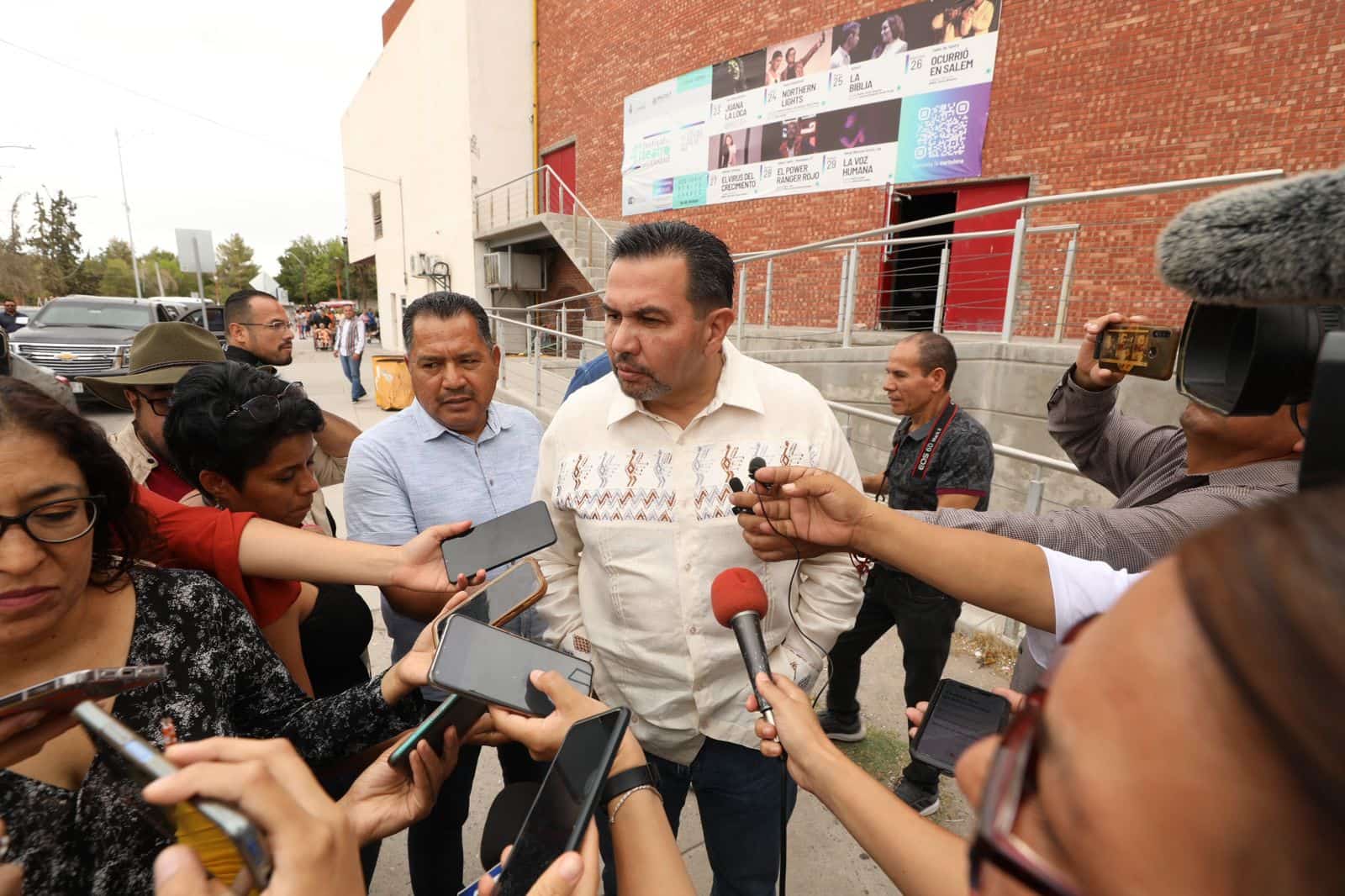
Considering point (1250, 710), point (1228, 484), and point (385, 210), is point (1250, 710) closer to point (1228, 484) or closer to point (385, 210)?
point (1228, 484)

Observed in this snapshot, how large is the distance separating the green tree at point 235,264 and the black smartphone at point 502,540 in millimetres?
72507

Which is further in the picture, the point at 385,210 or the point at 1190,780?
the point at 385,210

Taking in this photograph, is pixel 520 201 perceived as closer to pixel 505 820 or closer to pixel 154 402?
pixel 154 402

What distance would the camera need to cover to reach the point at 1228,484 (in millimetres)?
1311

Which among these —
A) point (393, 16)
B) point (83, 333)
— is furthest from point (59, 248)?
point (83, 333)

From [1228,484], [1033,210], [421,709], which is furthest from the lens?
[1033,210]

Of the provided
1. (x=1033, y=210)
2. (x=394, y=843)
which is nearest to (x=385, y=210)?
(x=1033, y=210)

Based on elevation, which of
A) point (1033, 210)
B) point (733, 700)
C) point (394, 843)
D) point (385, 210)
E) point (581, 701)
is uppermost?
point (385, 210)

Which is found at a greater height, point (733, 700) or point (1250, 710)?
point (1250, 710)

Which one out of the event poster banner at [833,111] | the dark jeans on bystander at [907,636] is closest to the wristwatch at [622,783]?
the dark jeans on bystander at [907,636]

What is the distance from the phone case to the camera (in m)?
1.56

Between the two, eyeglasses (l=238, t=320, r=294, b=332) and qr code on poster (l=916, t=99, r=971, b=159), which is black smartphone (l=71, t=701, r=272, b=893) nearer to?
eyeglasses (l=238, t=320, r=294, b=332)

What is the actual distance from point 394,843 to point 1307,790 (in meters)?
2.85

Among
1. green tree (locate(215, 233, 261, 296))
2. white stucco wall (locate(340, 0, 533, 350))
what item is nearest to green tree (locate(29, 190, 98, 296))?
white stucco wall (locate(340, 0, 533, 350))
